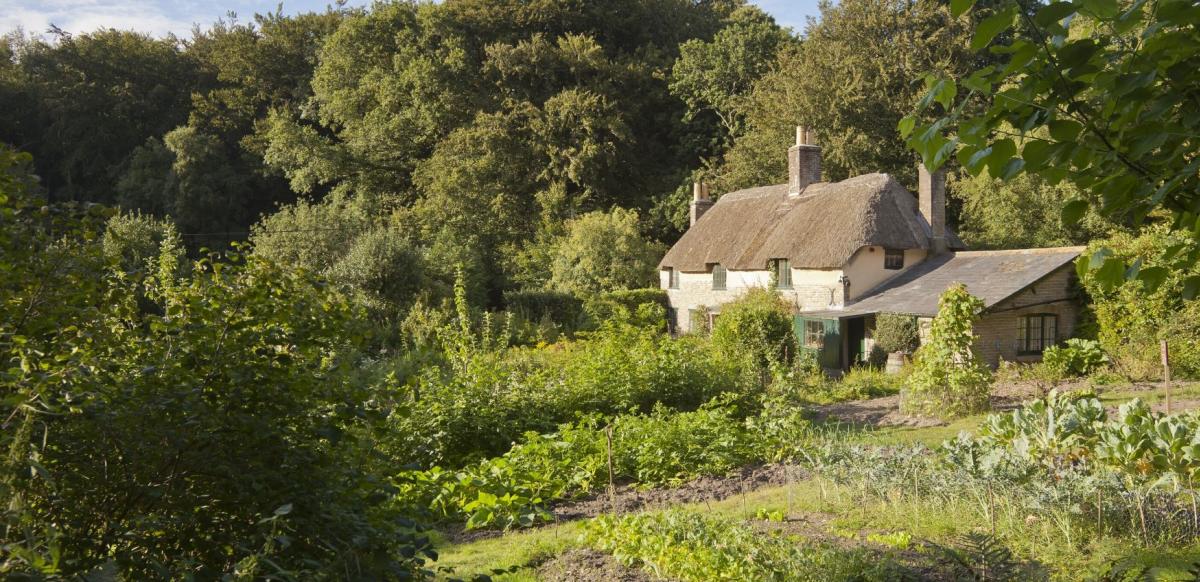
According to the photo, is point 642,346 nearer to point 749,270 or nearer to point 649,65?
point 749,270

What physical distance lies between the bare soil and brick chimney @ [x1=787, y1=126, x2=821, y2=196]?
2199cm

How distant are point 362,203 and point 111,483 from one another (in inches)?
1328

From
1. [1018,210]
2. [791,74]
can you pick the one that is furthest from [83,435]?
[791,74]

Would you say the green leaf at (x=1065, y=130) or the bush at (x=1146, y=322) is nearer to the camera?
the green leaf at (x=1065, y=130)

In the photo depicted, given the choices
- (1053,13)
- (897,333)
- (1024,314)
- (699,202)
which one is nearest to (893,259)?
(897,333)

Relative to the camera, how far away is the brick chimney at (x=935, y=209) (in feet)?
76.1

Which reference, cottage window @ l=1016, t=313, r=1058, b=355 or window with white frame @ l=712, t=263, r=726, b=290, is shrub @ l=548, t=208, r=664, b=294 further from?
cottage window @ l=1016, t=313, r=1058, b=355

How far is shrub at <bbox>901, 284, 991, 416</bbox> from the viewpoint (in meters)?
12.6

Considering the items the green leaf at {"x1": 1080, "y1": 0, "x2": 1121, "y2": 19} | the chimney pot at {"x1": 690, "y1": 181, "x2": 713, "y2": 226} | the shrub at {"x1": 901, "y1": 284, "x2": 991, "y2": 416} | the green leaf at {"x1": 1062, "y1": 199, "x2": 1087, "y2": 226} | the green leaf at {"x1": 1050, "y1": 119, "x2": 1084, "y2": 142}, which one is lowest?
the shrub at {"x1": 901, "y1": 284, "x2": 991, "y2": 416}

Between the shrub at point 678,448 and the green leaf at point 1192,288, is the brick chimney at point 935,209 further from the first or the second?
the green leaf at point 1192,288

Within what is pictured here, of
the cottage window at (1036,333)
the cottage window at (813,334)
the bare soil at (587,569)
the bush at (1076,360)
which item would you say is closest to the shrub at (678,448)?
the bare soil at (587,569)

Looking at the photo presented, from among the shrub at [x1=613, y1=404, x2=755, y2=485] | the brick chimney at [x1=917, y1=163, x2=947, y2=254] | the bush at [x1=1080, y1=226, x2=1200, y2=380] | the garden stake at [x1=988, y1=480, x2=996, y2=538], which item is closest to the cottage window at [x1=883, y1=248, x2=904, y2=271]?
the brick chimney at [x1=917, y1=163, x2=947, y2=254]

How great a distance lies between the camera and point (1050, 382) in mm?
15375

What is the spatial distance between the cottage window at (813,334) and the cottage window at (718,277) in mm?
5622
